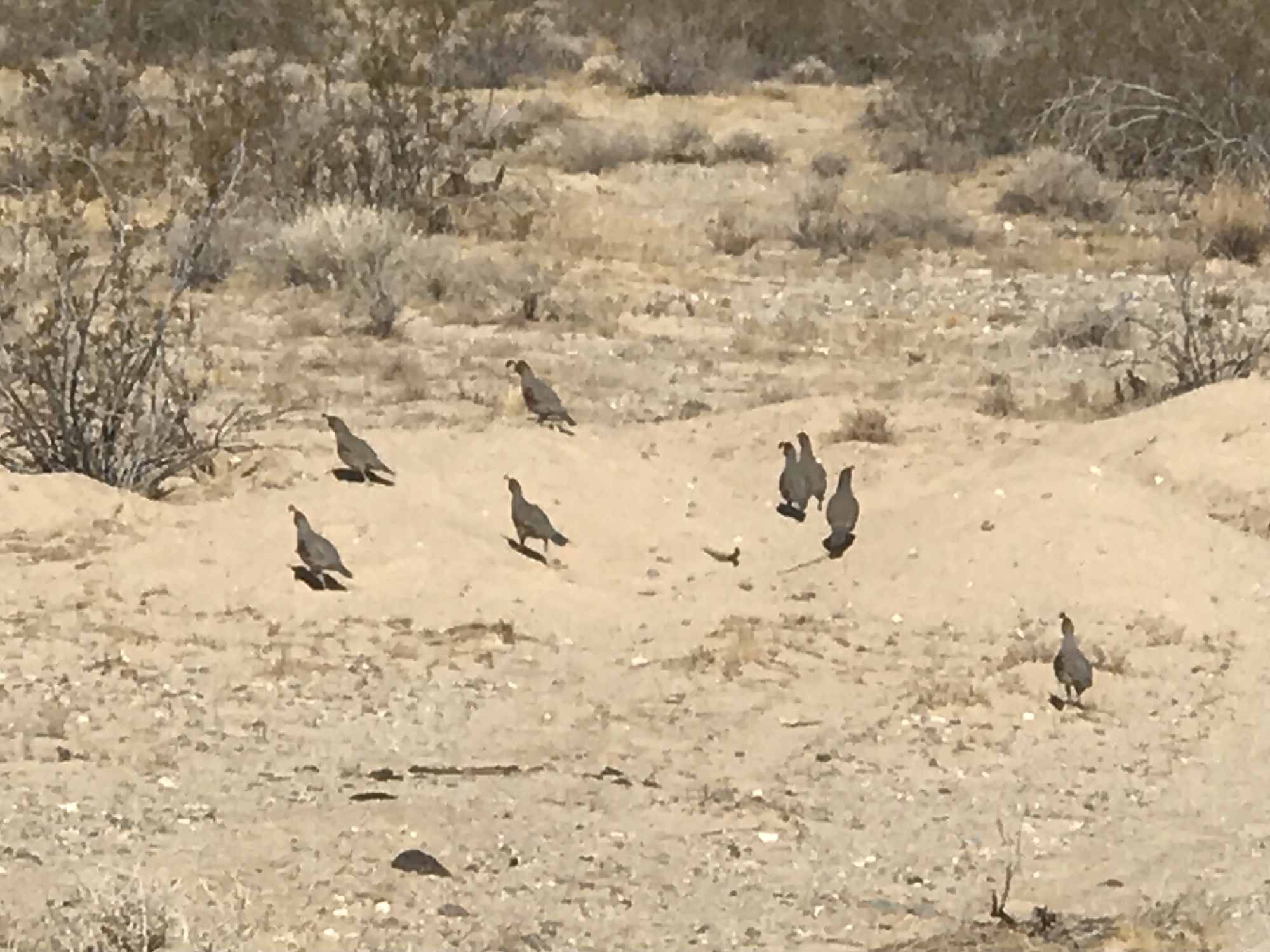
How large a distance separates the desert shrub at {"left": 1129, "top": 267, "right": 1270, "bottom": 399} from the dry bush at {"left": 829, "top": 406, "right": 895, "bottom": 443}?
1.83m

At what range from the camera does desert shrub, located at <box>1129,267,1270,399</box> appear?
12.2 m

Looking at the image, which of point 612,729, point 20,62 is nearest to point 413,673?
point 612,729

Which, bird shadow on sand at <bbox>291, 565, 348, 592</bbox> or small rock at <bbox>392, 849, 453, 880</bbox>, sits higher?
small rock at <bbox>392, 849, 453, 880</bbox>

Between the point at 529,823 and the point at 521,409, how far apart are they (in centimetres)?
600

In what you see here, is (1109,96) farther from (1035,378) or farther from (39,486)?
(39,486)

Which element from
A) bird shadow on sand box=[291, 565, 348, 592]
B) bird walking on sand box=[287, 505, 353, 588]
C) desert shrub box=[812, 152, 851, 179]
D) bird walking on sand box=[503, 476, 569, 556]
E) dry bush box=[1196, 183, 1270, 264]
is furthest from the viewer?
desert shrub box=[812, 152, 851, 179]

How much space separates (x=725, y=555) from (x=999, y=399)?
343 cm

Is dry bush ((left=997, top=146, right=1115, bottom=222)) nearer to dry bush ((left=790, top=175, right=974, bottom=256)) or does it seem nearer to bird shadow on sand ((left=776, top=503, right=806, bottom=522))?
dry bush ((left=790, top=175, right=974, bottom=256))

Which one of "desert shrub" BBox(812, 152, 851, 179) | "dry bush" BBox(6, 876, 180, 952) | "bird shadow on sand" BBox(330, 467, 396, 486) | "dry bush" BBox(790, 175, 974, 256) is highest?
"dry bush" BBox(6, 876, 180, 952)

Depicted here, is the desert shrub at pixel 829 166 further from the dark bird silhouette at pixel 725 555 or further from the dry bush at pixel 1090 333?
the dark bird silhouette at pixel 725 555

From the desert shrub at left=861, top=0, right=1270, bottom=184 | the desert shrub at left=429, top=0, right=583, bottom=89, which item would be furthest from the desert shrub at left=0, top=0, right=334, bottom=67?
the desert shrub at left=861, top=0, right=1270, bottom=184

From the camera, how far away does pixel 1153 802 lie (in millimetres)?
7070

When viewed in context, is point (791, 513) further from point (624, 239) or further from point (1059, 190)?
point (1059, 190)

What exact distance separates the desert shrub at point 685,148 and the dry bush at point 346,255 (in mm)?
6529
